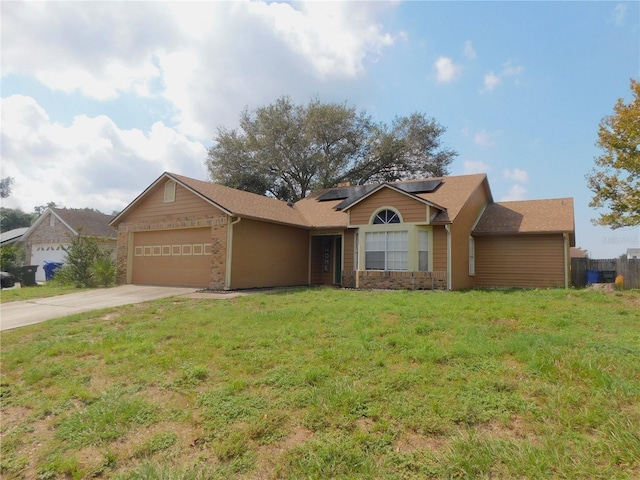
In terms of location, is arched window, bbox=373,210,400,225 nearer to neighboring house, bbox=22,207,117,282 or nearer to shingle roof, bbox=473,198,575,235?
shingle roof, bbox=473,198,575,235

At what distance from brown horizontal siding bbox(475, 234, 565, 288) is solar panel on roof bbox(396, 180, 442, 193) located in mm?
2846

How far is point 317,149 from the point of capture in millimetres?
28844

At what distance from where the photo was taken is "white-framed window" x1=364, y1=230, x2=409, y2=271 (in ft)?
44.1

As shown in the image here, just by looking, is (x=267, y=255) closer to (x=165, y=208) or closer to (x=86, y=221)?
(x=165, y=208)

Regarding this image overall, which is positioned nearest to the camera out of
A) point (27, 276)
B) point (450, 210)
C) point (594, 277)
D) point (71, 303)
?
point (71, 303)

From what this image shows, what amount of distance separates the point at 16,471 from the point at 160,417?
123 cm

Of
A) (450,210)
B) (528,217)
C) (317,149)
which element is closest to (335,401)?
(450,210)

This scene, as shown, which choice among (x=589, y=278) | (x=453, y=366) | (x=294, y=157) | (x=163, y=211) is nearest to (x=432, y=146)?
(x=294, y=157)

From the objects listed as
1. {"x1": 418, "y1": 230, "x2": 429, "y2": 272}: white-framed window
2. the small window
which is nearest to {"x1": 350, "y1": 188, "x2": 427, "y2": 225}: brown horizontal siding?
{"x1": 418, "y1": 230, "x2": 429, "y2": 272}: white-framed window

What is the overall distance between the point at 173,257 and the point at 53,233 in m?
16.8

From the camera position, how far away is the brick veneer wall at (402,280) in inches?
513

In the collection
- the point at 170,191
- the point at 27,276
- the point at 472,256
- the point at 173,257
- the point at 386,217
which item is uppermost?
the point at 170,191

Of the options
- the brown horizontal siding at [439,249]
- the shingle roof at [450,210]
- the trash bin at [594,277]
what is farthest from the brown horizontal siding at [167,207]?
the trash bin at [594,277]

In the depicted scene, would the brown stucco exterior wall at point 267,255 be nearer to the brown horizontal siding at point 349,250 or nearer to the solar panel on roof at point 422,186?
the brown horizontal siding at point 349,250
